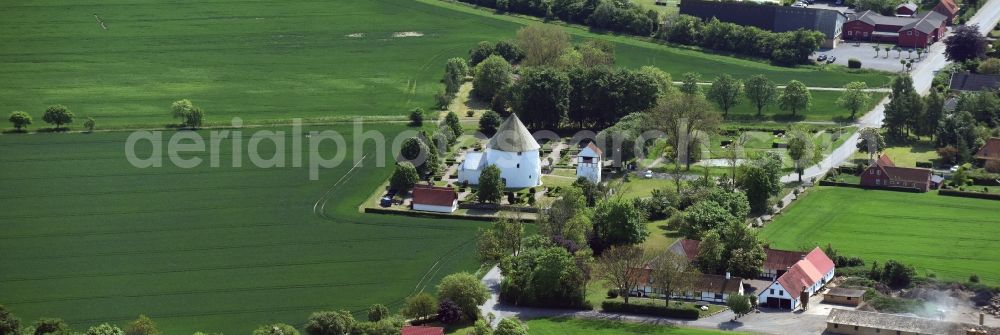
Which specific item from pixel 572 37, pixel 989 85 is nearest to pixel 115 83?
pixel 572 37

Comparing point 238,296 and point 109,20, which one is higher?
point 109,20

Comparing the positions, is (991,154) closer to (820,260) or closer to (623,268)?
(820,260)

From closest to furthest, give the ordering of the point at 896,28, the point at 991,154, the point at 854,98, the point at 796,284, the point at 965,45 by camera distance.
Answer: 1. the point at 796,284
2. the point at 991,154
3. the point at 854,98
4. the point at 965,45
5. the point at 896,28

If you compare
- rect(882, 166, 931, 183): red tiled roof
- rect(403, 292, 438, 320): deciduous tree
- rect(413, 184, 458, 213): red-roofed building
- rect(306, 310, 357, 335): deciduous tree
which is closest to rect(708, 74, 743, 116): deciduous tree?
rect(882, 166, 931, 183): red tiled roof

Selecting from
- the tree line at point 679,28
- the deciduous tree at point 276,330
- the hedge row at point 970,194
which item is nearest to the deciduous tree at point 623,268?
the deciduous tree at point 276,330

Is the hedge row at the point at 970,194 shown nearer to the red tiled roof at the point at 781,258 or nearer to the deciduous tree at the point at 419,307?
the red tiled roof at the point at 781,258

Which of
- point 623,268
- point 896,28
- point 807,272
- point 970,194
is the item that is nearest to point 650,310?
point 623,268

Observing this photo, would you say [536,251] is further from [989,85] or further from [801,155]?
[989,85]
